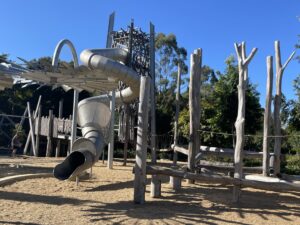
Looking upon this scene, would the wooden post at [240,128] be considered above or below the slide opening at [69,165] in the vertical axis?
above

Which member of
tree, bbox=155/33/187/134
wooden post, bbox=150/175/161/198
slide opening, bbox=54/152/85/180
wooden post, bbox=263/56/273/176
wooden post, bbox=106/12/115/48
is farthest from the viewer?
tree, bbox=155/33/187/134

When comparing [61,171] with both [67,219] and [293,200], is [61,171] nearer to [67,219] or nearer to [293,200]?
[67,219]

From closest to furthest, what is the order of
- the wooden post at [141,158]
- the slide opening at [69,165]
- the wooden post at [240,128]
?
the wooden post at [141,158]
the wooden post at [240,128]
the slide opening at [69,165]

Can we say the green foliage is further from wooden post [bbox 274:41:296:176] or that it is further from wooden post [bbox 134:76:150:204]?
wooden post [bbox 134:76:150:204]

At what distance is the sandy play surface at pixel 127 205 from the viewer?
714 centimetres

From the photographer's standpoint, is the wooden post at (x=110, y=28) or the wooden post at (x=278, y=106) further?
the wooden post at (x=110, y=28)

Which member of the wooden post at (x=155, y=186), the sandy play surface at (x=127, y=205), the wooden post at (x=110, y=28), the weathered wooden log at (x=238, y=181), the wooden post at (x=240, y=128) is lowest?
the sandy play surface at (x=127, y=205)

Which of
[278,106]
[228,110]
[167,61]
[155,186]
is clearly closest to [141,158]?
[155,186]

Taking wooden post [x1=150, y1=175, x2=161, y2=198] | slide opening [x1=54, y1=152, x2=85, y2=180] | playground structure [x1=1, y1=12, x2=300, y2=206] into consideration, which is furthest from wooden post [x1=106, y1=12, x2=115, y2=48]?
wooden post [x1=150, y1=175, x2=161, y2=198]

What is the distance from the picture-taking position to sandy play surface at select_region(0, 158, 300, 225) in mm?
7141

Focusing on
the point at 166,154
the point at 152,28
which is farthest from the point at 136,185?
the point at 166,154

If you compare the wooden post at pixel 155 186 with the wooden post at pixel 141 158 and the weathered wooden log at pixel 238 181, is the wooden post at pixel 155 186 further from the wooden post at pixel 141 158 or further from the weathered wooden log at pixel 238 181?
the wooden post at pixel 141 158

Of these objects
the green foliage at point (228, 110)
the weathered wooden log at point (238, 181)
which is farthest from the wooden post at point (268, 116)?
the green foliage at point (228, 110)

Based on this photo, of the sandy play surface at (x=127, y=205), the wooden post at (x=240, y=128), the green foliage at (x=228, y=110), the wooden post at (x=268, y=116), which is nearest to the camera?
the sandy play surface at (x=127, y=205)
